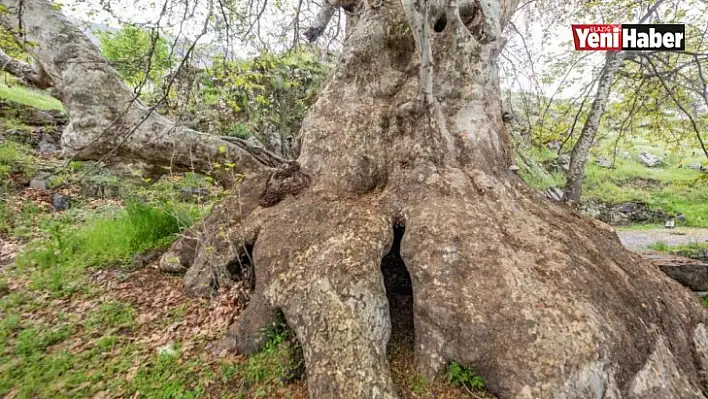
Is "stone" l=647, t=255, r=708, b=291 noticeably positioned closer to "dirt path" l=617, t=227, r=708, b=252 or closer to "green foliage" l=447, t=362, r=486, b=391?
"green foliage" l=447, t=362, r=486, b=391

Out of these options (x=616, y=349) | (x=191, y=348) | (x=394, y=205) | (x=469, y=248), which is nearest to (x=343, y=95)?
(x=394, y=205)

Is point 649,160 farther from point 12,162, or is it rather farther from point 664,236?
point 12,162

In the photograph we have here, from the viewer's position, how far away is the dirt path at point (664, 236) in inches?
355

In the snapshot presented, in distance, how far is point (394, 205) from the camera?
3146 mm

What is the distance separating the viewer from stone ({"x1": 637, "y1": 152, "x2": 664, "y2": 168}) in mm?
18109

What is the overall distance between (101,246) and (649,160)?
24643 millimetres

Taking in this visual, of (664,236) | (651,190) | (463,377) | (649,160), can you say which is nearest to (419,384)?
(463,377)

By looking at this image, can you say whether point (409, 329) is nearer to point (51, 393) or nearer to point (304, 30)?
point (51, 393)

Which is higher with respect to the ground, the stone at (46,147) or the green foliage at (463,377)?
the stone at (46,147)

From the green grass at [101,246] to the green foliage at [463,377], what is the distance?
3280mm

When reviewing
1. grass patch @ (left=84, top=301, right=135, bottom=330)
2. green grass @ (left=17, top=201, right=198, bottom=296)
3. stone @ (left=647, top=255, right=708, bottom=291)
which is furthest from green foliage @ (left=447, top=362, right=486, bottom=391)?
stone @ (left=647, top=255, right=708, bottom=291)

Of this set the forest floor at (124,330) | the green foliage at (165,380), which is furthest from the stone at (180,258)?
the green foliage at (165,380)
